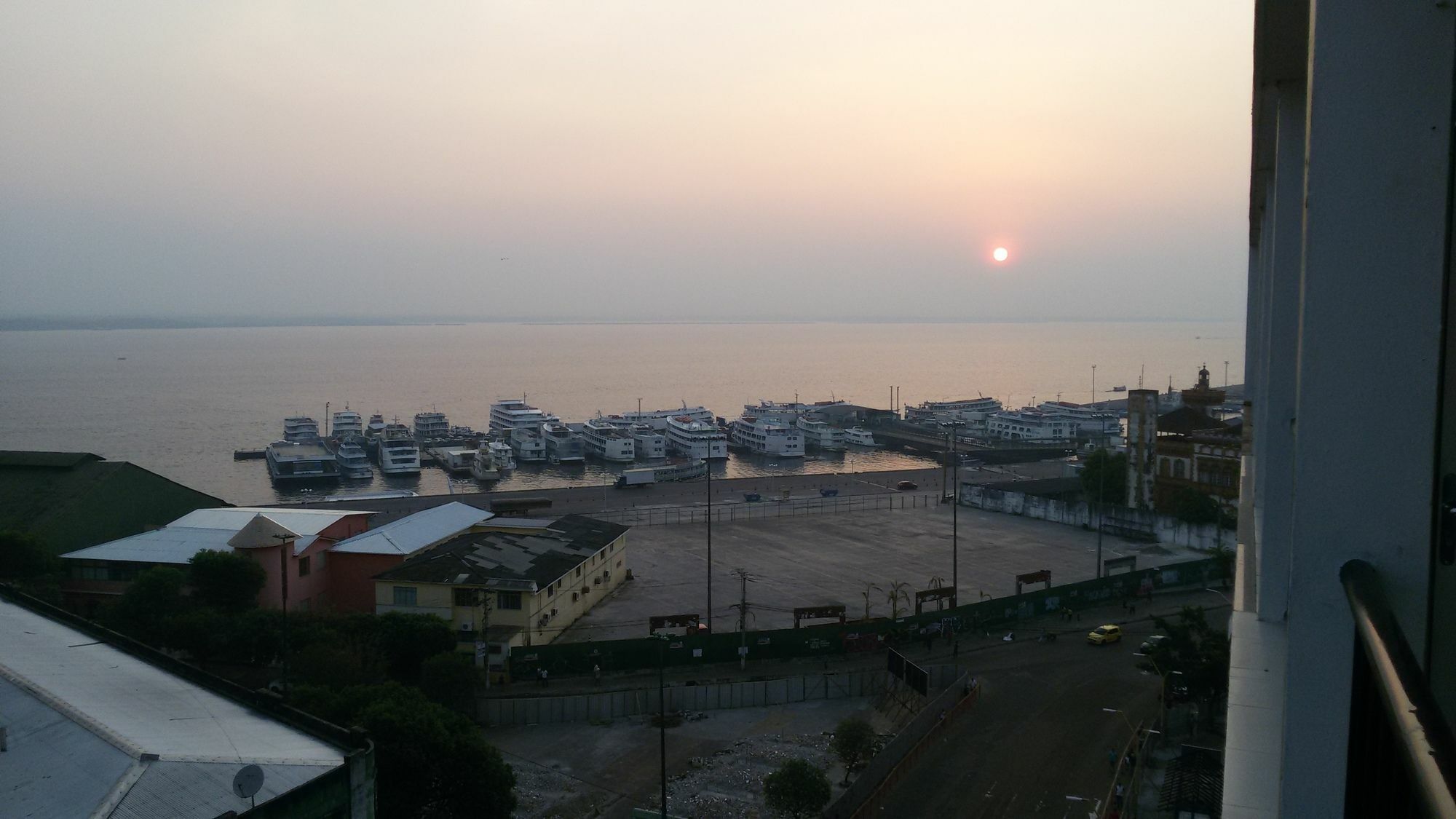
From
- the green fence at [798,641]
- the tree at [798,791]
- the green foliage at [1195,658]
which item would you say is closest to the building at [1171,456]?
the green fence at [798,641]

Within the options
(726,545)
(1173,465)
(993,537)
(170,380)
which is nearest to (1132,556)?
(993,537)

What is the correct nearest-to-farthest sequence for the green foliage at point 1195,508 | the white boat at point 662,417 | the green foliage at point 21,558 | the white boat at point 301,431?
the green foliage at point 21,558, the green foliage at point 1195,508, the white boat at point 301,431, the white boat at point 662,417

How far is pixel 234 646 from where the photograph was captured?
10.4m

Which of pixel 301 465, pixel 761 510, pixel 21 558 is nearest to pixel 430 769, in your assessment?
pixel 21 558

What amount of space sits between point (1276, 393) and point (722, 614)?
12.5m

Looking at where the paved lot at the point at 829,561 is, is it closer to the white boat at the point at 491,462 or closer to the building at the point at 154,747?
the building at the point at 154,747

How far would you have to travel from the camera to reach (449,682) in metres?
9.70

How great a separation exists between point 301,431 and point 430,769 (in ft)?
118

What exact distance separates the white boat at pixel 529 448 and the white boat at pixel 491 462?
869 millimetres

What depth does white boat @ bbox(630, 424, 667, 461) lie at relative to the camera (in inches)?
1443

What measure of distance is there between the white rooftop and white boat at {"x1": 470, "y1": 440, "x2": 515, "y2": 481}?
26.1m

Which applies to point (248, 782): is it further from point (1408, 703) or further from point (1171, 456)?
point (1171, 456)

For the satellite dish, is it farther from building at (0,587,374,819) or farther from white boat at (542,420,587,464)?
white boat at (542,420,587,464)

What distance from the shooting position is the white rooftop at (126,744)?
494 centimetres
